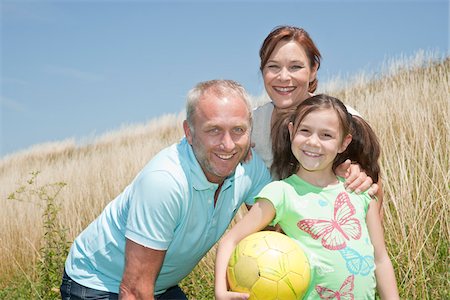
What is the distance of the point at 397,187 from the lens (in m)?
4.59

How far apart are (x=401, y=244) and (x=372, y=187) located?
1.33 metres

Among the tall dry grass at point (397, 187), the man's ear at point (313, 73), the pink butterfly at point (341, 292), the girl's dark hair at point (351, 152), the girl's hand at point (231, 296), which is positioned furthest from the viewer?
the tall dry grass at point (397, 187)

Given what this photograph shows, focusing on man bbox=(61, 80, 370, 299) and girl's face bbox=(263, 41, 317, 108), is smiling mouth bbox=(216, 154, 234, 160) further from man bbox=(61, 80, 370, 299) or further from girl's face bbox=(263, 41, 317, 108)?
girl's face bbox=(263, 41, 317, 108)

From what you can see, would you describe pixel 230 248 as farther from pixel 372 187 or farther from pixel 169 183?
pixel 372 187

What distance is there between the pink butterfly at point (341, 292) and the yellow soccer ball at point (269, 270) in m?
0.11

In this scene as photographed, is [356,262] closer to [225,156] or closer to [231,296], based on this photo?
[231,296]

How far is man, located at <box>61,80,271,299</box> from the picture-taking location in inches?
111

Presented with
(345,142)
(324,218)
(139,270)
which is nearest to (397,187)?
(345,142)

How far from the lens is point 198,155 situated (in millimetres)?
3025

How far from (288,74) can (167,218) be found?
4.74 ft

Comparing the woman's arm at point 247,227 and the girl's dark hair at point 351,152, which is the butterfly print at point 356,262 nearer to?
the woman's arm at point 247,227

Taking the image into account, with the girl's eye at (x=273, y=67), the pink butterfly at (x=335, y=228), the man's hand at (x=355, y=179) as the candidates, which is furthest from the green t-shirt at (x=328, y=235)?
the girl's eye at (x=273, y=67)

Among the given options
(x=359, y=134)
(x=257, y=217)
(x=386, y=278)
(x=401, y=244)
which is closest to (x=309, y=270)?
(x=257, y=217)

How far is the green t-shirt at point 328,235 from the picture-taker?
9.09 ft
